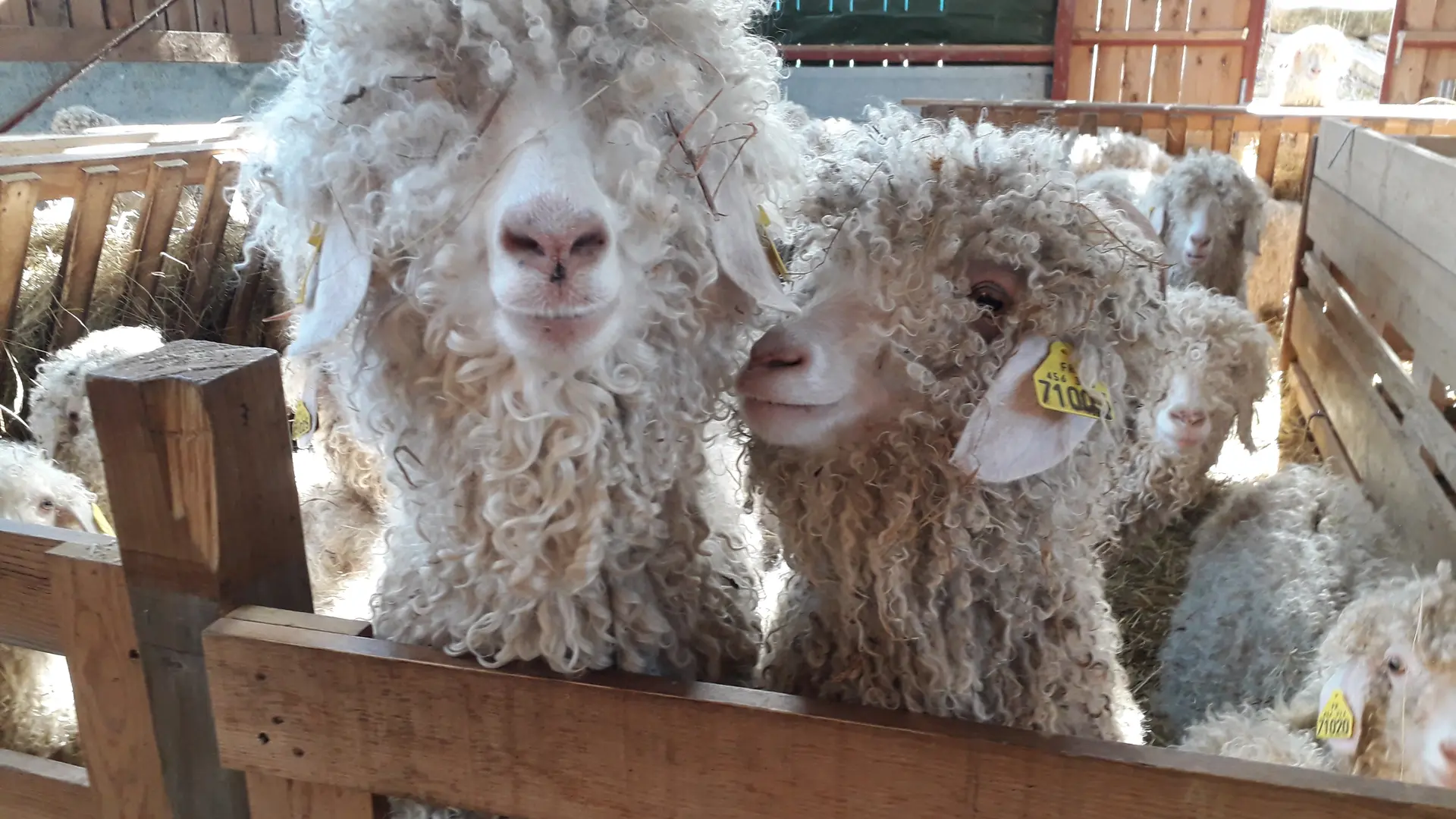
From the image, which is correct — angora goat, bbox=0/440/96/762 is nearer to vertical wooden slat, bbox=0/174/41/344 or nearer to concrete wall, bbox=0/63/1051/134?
vertical wooden slat, bbox=0/174/41/344

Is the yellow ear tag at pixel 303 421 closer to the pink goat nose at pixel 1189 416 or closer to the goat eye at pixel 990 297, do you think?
the goat eye at pixel 990 297

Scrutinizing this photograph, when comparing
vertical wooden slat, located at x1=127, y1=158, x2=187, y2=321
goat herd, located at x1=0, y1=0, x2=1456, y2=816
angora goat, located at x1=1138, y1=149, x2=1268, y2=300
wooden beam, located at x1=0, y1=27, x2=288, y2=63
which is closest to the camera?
goat herd, located at x1=0, y1=0, x2=1456, y2=816

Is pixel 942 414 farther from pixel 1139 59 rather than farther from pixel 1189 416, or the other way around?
Result: pixel 1139 59

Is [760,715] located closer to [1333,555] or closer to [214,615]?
[214,615]

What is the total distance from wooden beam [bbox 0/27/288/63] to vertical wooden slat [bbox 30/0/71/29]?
0.06 meters

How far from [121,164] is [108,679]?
3018 mm

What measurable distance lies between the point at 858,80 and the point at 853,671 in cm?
922

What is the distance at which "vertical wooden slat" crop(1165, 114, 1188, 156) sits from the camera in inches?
263

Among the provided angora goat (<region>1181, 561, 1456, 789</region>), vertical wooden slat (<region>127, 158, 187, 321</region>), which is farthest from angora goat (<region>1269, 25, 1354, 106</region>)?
vertical wooden slat (<region>127, 158, 187, 321</region>)

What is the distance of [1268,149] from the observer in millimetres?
6367

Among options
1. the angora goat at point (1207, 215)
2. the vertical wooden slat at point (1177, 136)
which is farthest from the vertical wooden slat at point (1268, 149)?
the angora goat at point (1207, 215)

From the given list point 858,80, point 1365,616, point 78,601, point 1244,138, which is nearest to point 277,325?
point 78,601

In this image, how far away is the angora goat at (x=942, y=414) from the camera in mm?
1371

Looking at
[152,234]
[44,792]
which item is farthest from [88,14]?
[44,792]
